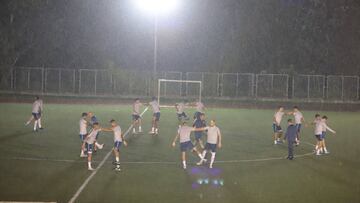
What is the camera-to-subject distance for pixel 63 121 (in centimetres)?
3503

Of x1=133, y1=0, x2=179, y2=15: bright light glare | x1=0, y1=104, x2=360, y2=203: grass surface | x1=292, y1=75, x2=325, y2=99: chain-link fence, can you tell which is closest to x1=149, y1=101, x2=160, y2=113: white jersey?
x1=0, y1=104, x2=360, y2=203: grass surface

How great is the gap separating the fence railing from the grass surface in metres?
29.4

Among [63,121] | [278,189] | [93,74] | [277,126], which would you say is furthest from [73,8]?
[278,189]

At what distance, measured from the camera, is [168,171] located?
18891mm

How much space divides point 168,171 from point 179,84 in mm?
40783

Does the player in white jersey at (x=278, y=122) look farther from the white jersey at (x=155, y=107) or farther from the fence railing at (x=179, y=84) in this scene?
the fence railing at (x=179, y=84)

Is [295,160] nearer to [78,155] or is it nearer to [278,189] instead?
[278,189]

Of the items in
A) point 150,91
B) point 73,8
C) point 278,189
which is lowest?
point 278,189

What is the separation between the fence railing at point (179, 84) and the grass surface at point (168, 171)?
29.4 m

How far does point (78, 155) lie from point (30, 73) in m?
42.3

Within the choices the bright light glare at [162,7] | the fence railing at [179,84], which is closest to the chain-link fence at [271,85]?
the fence railing at [179,84]

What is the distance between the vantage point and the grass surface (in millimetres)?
15234

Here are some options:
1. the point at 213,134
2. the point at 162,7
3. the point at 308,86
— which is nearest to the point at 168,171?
the point at 213,134

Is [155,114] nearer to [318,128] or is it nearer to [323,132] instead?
[318,128]
